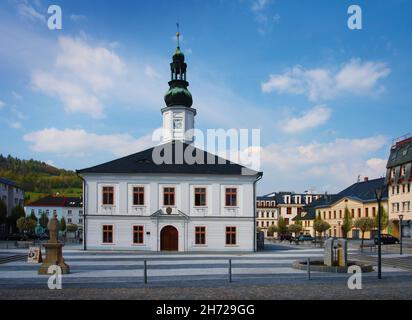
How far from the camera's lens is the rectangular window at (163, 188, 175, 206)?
34938mm

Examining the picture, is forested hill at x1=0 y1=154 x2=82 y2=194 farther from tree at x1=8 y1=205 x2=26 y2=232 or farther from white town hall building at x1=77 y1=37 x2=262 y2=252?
white town hall building at x1=77 y1=37 x2=262 y2=252

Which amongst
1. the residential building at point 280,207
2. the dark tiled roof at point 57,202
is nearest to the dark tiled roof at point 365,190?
the residential building at point 280,207

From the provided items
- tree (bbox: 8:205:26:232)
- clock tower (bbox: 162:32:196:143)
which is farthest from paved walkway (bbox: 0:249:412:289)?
tree (bbox: 8:205:26:232)

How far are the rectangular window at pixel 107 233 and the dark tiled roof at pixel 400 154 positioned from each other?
127 feet

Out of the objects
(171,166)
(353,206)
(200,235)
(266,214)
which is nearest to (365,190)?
(353,206)

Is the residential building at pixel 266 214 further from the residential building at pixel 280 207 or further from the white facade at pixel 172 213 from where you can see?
the white facade at pixel 172 213

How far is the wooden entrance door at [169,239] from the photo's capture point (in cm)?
3441

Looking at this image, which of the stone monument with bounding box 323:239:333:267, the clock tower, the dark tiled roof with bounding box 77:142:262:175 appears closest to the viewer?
the stone monument with bounding box 323:239:333:267

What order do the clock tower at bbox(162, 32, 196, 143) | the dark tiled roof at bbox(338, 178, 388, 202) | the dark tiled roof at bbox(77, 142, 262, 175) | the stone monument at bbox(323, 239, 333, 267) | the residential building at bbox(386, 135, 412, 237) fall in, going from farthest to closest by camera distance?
the dark tiled roof at bbox(338, 178, 388, 202) < the residential building at bbox(386, 135, 412, 237) < the clock tower at bbox(162, 32, 196, 143) < the dark tiled roof at bbox(77, 142, 262, 175) < the stone monument at bbox(323, 239, 333, 267)

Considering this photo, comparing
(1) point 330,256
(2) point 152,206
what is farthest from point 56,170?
(1) point 330,256

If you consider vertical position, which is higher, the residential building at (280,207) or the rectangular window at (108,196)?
the rectangular window at (108,196)

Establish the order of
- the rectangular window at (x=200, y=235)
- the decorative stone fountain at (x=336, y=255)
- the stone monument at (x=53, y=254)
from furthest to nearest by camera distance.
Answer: the rectangular window at (x=200, y=235) → the decorative stone fountain at (x=336, y=255) → the stone monument at (x=53, y=254)

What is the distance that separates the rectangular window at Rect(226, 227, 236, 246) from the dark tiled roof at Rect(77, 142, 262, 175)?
4.46m
